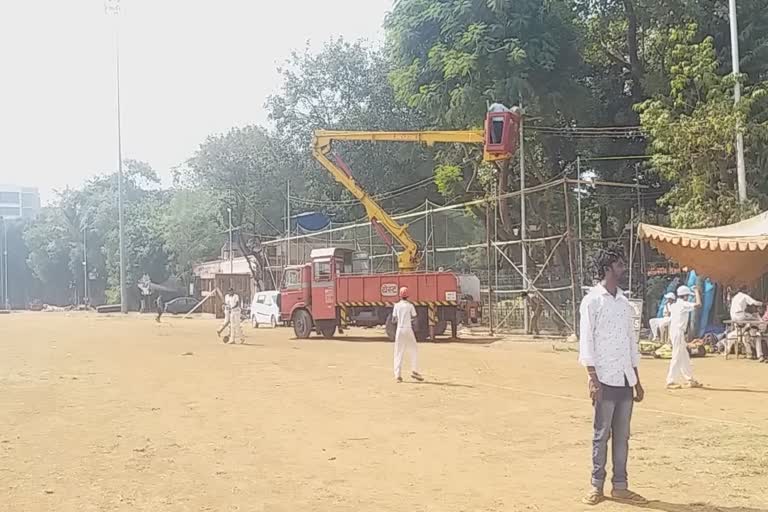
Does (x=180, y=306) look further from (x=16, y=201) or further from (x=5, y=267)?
(x=16, y=201)

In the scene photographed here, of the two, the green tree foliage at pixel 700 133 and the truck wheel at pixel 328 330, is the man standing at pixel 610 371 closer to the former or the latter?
the green tree foliage at pixel 700 133

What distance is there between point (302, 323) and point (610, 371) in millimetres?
23367

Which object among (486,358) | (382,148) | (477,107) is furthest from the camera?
(382,148)

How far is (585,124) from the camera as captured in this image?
32719mm

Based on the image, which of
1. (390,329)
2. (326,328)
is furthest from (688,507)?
(326,328)

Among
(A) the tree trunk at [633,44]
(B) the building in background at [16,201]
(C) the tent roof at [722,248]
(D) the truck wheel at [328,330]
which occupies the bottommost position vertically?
(D) the truck wheel at [328,330]

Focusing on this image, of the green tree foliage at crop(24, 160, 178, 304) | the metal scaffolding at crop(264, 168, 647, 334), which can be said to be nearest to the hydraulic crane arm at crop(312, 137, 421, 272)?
the metal scaffolding at crop(264, 168, 647, 334)

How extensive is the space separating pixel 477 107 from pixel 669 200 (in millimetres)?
7840

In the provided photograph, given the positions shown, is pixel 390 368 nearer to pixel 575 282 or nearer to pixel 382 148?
pixel 575 282

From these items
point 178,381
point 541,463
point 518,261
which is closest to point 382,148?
point 518,261

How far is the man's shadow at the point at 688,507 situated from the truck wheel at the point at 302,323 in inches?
914

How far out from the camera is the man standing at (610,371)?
22.8 ft

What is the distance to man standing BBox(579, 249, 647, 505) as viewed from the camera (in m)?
6.96

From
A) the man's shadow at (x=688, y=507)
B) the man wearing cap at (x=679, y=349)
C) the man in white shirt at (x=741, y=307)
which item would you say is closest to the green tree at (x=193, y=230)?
the man in white shirt at (x=741, y=307)
